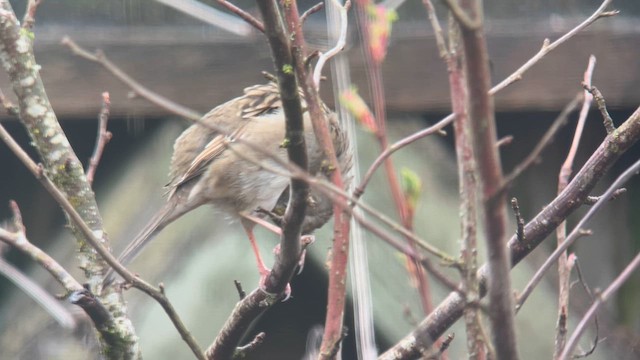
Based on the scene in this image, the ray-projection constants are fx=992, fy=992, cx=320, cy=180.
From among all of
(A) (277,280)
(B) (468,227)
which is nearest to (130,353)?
(A) (277,280)

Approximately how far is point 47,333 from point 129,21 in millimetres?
965

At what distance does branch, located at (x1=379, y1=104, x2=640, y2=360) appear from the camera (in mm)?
1870

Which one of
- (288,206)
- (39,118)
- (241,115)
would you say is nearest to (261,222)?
(241,115)

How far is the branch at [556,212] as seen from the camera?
6.14ft

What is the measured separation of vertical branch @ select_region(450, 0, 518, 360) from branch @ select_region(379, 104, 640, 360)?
2.86 ft

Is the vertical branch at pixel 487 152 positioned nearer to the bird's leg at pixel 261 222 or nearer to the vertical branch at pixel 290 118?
the vertical branch at pixel 290 118

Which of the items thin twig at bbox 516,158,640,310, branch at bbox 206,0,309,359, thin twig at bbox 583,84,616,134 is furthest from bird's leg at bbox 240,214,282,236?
thin twig at bbox 516,158,640,310

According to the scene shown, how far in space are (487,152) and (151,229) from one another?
2150mm

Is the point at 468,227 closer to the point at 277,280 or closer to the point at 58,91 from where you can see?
the point at 277,280

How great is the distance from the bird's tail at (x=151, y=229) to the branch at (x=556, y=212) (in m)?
1.16

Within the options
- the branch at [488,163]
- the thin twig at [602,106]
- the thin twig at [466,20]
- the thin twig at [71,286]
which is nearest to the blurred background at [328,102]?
the thin twig at [602,106]

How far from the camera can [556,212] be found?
194 centimetres

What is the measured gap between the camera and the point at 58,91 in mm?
2949

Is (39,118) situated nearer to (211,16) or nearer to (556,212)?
(211,16)
